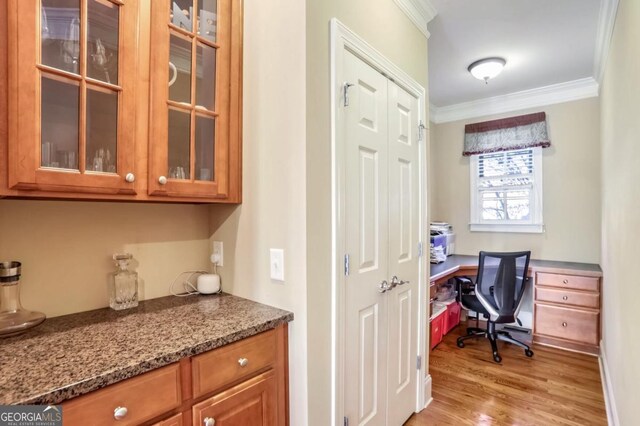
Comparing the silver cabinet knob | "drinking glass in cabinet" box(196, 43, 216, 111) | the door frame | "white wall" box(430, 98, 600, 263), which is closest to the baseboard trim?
"white wall" box(430, 98, 600, 263)

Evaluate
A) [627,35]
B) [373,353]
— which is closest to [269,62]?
[373,353]

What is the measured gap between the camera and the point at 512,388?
2459 mm

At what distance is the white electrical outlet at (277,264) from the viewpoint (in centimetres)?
137

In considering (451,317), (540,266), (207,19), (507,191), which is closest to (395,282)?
(207,19)

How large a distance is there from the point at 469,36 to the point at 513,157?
1.86 meters

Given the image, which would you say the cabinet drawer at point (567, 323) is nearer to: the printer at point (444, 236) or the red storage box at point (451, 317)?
the red storage box at point (451, 317)

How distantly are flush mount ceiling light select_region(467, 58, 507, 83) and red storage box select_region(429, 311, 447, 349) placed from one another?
238 cm

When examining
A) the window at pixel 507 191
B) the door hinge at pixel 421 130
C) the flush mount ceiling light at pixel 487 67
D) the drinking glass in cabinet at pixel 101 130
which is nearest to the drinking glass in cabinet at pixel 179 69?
the drinking glass in cabinet at pixel 101 130

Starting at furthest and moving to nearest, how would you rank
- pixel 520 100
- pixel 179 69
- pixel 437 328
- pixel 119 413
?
pixel 520 100
pixel 437 328
pixel 179 69
pixel 119 413

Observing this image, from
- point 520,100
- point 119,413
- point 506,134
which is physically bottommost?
point 119,413

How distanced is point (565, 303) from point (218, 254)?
10.8 ft

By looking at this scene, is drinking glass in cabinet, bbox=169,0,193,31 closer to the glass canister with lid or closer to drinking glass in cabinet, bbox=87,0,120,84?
drinking glass in cabinet, bbox=87,0,120,84

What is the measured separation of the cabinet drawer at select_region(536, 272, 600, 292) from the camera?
117 inches

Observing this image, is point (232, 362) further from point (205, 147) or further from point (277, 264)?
point (205, 147)
